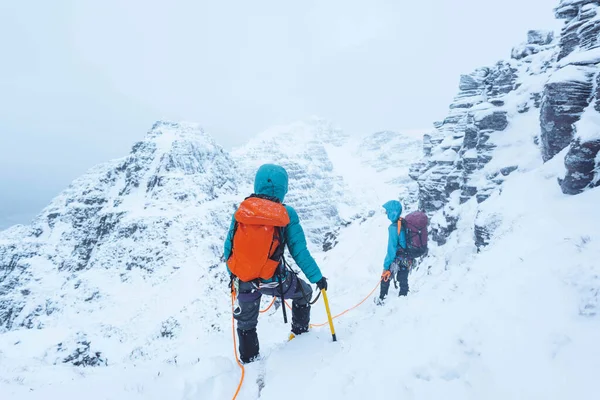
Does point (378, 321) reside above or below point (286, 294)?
below

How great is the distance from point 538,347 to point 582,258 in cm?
184

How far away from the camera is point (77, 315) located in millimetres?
82938

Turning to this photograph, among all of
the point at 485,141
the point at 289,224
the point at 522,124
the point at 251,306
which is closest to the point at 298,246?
the point at 289,224

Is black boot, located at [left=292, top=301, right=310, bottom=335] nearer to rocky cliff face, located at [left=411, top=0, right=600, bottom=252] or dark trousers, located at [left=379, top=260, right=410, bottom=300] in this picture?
dark trousers, located at [left=379, top=260, right=410, bottom=300]

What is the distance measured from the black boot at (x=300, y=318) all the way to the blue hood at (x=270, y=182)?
226 centimetres

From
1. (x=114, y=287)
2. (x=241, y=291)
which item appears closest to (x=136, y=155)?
(x=114, y=287)

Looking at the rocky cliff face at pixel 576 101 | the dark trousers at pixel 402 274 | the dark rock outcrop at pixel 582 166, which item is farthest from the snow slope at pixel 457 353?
the dark trousers at pixel 402 274

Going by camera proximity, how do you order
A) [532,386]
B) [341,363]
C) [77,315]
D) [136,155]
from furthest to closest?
[136,155] < [77,315] < [341,363] < [532,386]

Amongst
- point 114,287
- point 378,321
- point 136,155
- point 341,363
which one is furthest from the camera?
point 136,155

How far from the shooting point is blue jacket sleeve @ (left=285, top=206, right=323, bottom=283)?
A: 4.86 m

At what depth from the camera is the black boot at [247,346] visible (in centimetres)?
502

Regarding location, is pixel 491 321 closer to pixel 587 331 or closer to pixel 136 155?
pixel 587 331

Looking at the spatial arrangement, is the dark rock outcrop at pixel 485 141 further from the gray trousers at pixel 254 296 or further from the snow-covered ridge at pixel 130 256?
the snow-covered ridge at pixel 130 256

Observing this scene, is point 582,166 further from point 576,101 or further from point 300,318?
point 300,318
